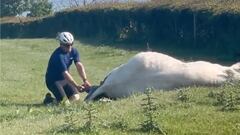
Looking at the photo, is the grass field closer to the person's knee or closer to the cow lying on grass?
the person's knee

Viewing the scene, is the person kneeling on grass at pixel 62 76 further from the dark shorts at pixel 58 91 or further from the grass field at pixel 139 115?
the grass field at pixel 139 115

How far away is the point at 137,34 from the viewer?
33531 mm

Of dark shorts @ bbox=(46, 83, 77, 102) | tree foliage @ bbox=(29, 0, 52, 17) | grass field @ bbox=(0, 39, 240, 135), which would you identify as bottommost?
tree foliage @ bbox=(29, 0, 52, 17)

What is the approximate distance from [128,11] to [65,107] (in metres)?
24.5

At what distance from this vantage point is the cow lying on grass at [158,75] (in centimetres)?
1120

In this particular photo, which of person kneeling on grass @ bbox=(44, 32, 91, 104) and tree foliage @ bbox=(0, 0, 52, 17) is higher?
person kneeling on grass @ bbox=(44, 32, 91, 104)

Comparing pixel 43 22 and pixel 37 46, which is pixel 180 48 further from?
pixel 43 22

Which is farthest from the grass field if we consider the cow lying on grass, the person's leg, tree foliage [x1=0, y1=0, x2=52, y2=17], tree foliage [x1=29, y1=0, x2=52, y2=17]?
tree foliage [x1=0, y1=0, x2=52, y2=17]

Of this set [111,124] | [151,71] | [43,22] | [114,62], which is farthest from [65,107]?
[43,22]

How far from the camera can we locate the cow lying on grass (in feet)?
36.8

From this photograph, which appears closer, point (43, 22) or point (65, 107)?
point (65, 107)

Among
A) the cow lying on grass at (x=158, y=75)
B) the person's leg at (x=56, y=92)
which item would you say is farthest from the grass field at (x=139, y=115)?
the cow lying on grass at (x=158, y=75)

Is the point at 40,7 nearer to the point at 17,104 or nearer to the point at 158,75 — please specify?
the point at 17,104

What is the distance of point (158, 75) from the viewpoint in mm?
11578
